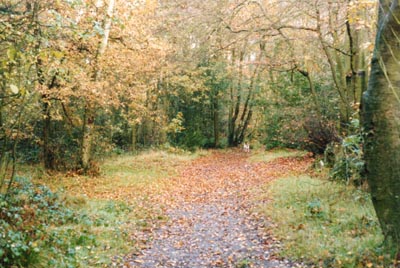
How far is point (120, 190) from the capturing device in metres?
11.6

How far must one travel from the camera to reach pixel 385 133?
4.65 meters

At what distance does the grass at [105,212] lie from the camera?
5801mm

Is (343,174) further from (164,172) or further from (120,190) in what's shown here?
(164,172)

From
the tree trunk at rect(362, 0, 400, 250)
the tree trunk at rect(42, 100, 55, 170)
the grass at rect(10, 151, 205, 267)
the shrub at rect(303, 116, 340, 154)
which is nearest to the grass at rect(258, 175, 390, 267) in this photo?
the tree trunk at rect(362, 0, 400, 250)

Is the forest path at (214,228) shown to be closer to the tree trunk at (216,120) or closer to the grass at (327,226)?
the grass at (327,226)

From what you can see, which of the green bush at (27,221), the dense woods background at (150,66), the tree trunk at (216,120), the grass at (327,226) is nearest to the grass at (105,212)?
the green bush at (27,221)

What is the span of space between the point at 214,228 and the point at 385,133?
174 inches

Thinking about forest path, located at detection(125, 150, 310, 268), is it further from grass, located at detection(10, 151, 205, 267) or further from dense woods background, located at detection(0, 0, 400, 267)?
dense woods background, located at detection(0, 0, 400, 267)

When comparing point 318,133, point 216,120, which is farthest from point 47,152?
point 216,120

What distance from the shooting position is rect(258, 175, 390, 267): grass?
5.20 m

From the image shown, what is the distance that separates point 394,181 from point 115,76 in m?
11.7

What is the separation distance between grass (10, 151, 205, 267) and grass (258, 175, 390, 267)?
2776mm

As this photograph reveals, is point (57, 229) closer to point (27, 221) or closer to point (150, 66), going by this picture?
point (27, 221)

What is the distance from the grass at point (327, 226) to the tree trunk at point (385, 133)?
56cm
